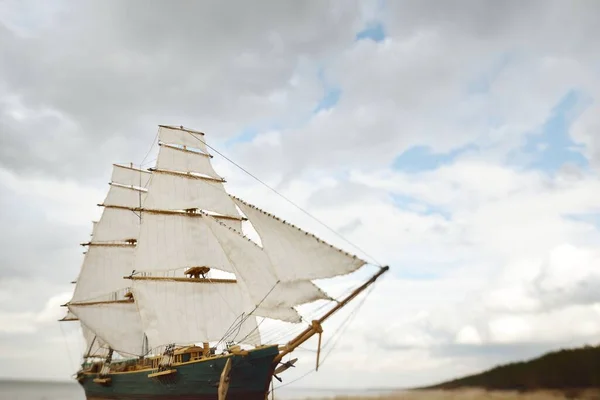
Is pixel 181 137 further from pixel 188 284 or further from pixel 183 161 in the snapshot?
pixel 188 284

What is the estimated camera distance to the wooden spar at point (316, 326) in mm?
28072

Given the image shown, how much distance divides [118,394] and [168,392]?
12.3 metres

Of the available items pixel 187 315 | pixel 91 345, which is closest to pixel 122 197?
pixel 91 345

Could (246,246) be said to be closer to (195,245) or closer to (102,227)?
(195,245)

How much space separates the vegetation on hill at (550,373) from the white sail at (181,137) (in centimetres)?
3269

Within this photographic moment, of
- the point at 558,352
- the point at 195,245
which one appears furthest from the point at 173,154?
the point at 558,352

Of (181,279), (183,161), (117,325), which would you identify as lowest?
(117,325)

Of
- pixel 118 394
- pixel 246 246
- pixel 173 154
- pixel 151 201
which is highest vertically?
pixel 173 154

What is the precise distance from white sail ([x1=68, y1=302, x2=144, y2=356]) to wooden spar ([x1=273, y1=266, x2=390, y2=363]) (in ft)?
79.0

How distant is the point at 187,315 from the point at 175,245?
5630 mm

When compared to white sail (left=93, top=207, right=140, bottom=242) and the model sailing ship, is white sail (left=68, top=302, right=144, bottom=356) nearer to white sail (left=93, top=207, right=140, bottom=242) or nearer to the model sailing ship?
the model sailing ship

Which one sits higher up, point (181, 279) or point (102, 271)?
point (102, 271)

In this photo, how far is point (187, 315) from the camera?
38.1 m

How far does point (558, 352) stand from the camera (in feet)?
63.9
